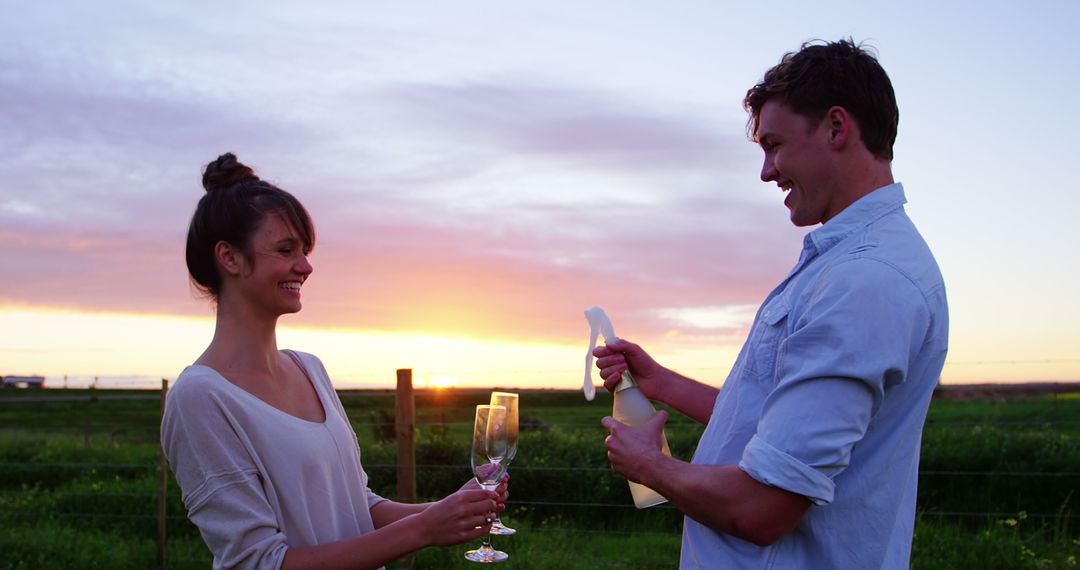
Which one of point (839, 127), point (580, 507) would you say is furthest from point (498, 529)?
point (580, 507)

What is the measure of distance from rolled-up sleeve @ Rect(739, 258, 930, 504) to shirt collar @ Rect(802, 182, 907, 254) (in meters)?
0.17

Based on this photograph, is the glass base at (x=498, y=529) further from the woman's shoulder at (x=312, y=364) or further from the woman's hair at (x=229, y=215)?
the woman's hair at (x=229, y=215)

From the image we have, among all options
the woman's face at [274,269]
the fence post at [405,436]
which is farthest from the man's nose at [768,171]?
the fence post at [405,436]

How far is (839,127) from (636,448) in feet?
2.75

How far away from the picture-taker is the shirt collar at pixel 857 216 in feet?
6.66

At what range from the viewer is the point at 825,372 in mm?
1807

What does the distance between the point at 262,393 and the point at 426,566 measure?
14.9ft

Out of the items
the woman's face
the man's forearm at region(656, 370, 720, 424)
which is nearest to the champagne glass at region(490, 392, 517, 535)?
the man's forearm at region(656, 370, 720, 424)

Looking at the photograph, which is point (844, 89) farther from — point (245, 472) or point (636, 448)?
point (245, 472)

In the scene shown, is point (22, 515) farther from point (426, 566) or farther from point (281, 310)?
point (281, 310)

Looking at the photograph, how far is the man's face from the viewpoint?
82.5 inches

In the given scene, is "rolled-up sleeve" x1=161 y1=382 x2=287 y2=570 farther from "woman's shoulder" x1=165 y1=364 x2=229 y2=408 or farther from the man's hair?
the man's hair

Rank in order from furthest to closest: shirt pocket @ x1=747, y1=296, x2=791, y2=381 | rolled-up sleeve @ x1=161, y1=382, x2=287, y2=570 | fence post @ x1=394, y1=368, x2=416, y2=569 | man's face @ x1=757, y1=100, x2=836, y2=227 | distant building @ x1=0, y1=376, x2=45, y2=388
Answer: distant building @ x1=0, y1=376, x2=45, y2=388
fence post @ x1=394, y1=368, x2=416, y2=569
rolled-up sleeve @ x1=161, y1=382, x2=287, y2=570
man's face @ x1=757, y1=100, x2=836, y2=227
shirt pocket @ x1=747, y1=296, x2=791, y2=381

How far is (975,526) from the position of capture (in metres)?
8.80
